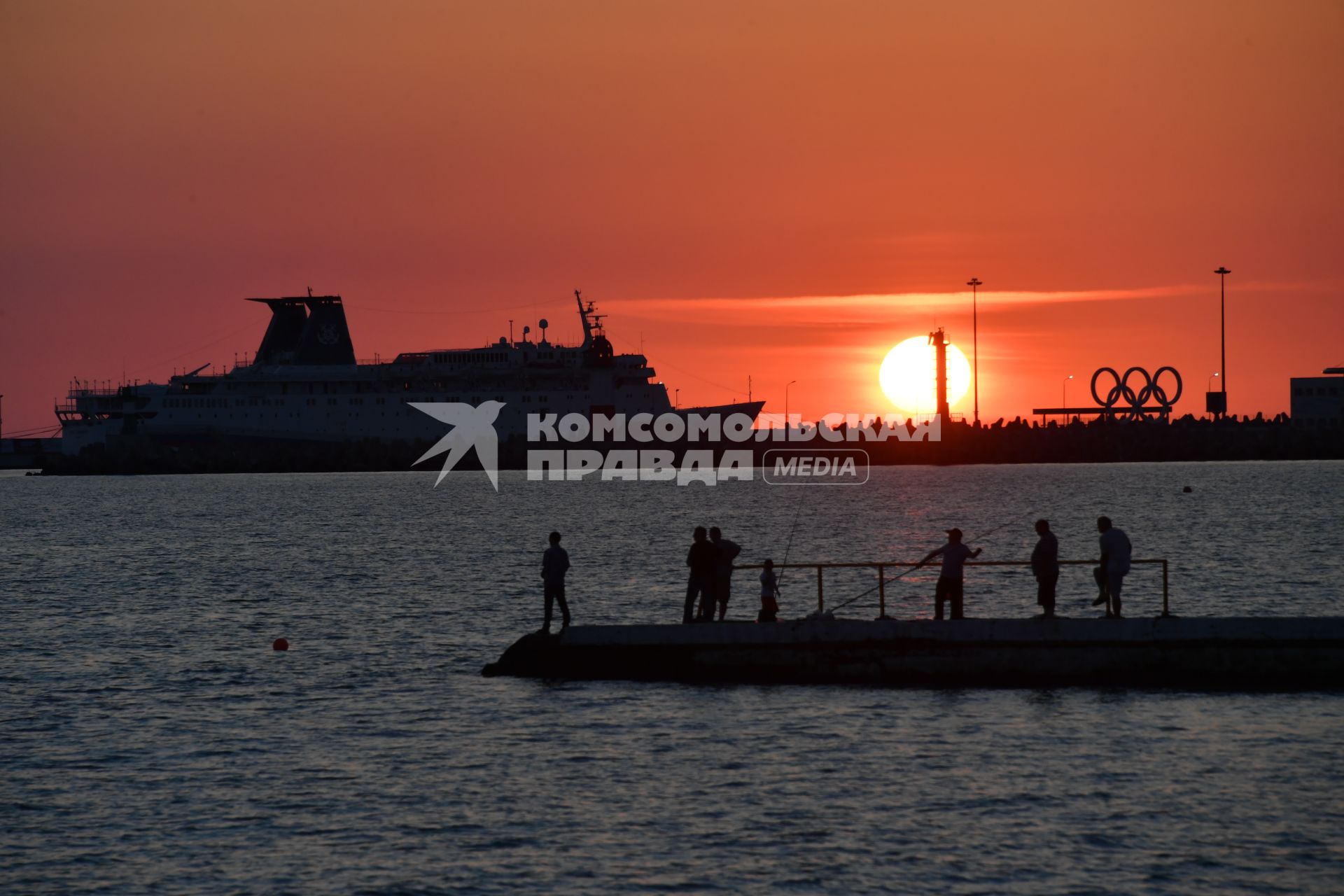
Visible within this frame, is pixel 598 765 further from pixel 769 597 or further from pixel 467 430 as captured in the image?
pixel 467 430

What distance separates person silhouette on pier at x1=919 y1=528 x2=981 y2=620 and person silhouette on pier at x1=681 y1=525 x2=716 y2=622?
9.90 feet

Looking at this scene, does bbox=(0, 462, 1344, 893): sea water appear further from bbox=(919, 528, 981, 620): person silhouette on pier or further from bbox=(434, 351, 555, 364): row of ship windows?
bbox=(434, 351, 555, 364): row of ship windows

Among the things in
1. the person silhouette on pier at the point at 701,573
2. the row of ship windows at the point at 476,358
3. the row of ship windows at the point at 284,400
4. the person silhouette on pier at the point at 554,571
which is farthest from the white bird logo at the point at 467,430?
the person silhouette on pier at the point at 701,573

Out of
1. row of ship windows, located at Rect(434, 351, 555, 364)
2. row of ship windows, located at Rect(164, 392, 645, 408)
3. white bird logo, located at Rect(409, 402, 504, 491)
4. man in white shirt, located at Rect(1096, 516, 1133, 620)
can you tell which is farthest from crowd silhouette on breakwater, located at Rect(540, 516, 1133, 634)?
row of ship windows, located at Rect(434, 351, 555, 364)

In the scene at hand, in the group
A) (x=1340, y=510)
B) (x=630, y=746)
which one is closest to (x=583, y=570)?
(x=630, y=746)

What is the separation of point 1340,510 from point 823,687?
55.1 meters

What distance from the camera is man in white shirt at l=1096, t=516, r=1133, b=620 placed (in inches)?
801

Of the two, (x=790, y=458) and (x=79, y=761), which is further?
(x=790, y=458)

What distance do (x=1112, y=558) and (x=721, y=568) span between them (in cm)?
546

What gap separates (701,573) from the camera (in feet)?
71.9

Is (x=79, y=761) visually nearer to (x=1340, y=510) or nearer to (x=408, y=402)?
(x=1340, y=510)

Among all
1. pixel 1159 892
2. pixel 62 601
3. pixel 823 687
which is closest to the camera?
pixel 1159 892

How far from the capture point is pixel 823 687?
70.3 feet

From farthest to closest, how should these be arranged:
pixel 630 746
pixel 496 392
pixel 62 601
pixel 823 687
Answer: pixel 496 392 < pixel 62 601 < pixel 823 687 < pixel 630 746
